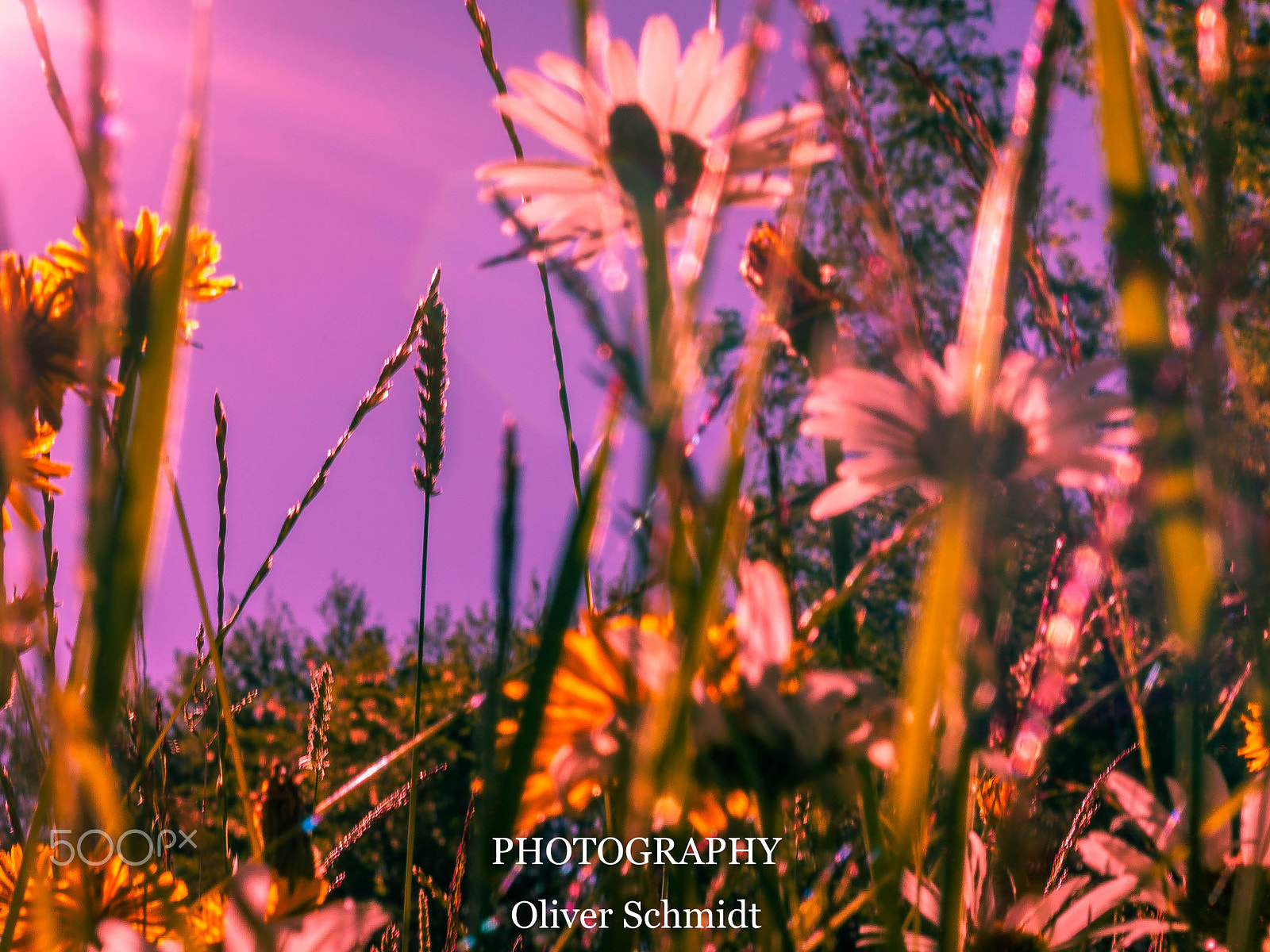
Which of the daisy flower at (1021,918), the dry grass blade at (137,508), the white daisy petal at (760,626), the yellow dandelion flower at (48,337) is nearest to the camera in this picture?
the dry grass blade at (137,508)

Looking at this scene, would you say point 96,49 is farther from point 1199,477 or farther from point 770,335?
point 1199,477

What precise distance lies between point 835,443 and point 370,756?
4.56m

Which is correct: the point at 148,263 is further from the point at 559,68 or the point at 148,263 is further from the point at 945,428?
the point at 945,428

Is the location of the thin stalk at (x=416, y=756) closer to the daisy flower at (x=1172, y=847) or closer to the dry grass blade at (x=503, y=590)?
the dry grass blade at (x=503, y=590)

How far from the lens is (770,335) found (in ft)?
0.75

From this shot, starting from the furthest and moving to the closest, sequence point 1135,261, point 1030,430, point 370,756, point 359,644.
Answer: point 359,644 < point 370,756 < point 1030,430 < point 1135,261

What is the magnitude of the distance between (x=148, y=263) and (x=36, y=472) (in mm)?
258

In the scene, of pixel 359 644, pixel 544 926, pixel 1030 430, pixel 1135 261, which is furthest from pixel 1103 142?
pixel 359 644

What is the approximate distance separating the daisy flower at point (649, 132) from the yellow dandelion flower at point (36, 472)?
42 centimetres

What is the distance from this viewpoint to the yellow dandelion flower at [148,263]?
74 cm

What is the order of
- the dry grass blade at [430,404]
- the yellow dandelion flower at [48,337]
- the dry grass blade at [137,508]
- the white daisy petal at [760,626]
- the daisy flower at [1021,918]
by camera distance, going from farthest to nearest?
the yellow dandelion flower at [48,337]
the dry grass blade at [430,404]
the daisy flower at [1021,918]
the white daisy petal at [760,626]
the dry grass blade at [137,508]

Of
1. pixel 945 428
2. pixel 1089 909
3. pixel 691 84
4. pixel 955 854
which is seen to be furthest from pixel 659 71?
pixel 1089 909

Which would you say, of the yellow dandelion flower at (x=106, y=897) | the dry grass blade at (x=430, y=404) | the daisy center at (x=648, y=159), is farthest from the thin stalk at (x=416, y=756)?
the daisy center at (x=648, y=159)

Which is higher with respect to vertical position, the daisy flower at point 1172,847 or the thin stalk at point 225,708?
the thin stalk at point 225,708
